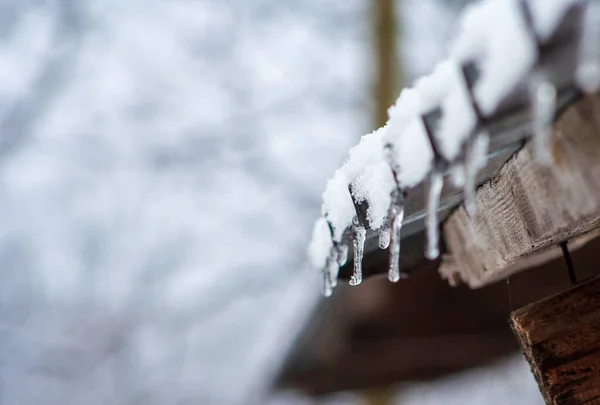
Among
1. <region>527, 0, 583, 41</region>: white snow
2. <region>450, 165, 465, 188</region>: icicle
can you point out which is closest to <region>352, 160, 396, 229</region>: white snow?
<region>450, 165, 465, 188</region>: icicle

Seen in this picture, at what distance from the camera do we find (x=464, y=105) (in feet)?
2.75

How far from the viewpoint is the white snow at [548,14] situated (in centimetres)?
70

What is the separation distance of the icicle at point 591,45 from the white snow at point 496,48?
0.07 m

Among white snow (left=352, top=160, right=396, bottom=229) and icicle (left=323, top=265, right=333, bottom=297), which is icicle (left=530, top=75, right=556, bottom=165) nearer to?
white snow (left=352, top=160, right=396, bottom=229)

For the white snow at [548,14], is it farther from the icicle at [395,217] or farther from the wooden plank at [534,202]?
the icicle at [395,217]

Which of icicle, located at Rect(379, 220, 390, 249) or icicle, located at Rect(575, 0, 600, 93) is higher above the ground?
icicle, located at Rect(379, 220, 390, 249)

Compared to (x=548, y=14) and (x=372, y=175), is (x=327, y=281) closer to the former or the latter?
(x=372, y=175)

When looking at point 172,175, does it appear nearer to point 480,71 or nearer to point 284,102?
point 284,102

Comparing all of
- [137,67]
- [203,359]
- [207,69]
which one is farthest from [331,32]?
[203,359]

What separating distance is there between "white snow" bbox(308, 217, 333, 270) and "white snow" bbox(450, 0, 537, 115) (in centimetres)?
80

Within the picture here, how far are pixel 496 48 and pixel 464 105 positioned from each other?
4.1 inches

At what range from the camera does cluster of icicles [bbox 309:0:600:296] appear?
730 millimetres

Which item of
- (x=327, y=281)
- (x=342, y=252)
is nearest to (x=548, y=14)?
(x=342, y=252)

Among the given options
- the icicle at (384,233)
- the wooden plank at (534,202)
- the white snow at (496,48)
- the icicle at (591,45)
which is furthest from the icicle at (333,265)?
the icicle at (591,45)
